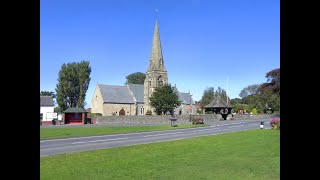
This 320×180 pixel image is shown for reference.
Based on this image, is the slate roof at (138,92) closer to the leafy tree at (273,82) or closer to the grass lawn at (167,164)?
the leafy tree at (273,82)

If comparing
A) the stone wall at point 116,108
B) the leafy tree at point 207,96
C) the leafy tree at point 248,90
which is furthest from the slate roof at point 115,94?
the leafy tree at point 248,90

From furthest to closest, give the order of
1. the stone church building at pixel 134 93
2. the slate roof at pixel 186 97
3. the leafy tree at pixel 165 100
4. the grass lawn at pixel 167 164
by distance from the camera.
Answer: the slate roof at pixel 186 97 < the stone church building at pixel 134 93 < the leafy tree at pixel 165 100 < the grass lawn at pixel 167 164

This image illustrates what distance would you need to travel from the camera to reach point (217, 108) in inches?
2862

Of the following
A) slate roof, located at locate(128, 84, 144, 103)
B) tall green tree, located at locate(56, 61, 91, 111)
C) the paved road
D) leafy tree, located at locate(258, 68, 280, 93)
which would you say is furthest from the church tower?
the paved road

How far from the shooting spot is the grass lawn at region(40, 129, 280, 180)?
10406mm

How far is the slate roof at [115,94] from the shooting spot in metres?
92.4

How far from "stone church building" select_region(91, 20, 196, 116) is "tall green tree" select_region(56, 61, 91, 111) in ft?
16.2

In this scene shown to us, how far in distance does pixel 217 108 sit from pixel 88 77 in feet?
138

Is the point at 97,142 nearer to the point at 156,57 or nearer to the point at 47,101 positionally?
the point at 47,101

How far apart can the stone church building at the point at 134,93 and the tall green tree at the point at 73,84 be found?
4929 millimetres

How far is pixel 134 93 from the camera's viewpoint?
324 feet

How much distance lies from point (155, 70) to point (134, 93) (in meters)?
8.94

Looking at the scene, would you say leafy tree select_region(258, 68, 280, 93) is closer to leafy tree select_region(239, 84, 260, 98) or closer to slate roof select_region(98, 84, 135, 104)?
slate roof select_region(98, 84, 135, 104)
